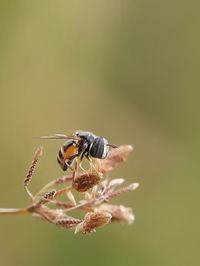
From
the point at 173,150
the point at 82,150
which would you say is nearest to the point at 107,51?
the point at 173,150

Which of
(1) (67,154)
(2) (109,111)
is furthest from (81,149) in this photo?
(2) (109,111)

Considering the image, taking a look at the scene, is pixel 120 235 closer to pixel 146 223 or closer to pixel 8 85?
pixel 146 223

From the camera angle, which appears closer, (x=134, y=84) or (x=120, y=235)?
(x=120, y=235)

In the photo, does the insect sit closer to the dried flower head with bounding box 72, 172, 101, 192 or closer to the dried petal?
the dried flower head with bounding box 72, 172, 101, 192

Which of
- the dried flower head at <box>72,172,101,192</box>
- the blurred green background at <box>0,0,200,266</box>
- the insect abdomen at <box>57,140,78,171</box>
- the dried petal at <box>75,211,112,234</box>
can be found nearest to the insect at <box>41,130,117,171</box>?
the insect abdomen at <box>57,140,78,171</box>

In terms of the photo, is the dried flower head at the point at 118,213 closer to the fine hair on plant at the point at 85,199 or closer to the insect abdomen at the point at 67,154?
the fine hair on plant at the point at 85,199

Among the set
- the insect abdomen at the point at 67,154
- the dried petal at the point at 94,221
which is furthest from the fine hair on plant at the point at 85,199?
the insect abdomen at the point at 67,154
